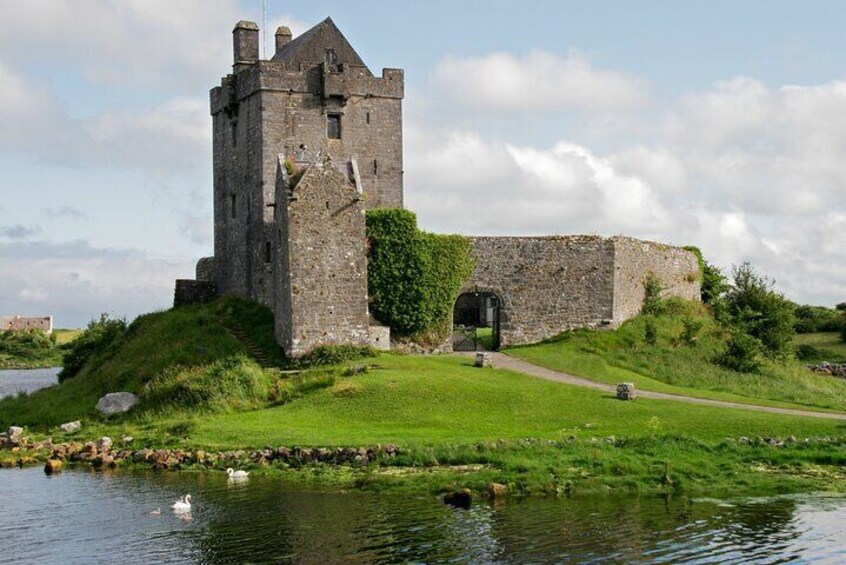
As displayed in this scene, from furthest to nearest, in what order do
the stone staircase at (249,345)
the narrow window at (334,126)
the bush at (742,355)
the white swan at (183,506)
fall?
the narrow window at (334,126) < the bush at (742,355) < the stone staircase at (249,345) < the white swan at (183,506)

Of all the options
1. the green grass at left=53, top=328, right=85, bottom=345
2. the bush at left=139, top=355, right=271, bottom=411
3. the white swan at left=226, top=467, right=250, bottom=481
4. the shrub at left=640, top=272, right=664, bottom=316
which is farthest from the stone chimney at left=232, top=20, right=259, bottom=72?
the green grass at left=53, top=328, right=85, bottom=345

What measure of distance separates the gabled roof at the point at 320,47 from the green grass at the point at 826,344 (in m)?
29.1

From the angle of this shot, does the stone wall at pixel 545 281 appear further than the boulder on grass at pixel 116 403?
Yes

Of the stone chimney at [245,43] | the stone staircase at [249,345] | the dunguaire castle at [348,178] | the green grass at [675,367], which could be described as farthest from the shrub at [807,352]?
the stone chimney at [245,43]

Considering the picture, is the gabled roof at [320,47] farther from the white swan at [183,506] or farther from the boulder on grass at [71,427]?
the white swan at [183,506]

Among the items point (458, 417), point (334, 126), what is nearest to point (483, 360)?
point (458, 417)

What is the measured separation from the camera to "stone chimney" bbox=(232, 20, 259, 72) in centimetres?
5228

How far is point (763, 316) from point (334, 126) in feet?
69.3

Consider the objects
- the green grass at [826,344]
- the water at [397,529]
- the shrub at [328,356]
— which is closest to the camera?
the water at [397,529]

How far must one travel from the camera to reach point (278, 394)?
3862cm

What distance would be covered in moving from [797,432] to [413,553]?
15365 mm

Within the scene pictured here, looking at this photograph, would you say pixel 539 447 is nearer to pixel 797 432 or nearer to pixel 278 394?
pixel 797 432

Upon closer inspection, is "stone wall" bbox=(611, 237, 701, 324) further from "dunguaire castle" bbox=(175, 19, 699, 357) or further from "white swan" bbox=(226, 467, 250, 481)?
"white swan" bbox=(226, 467, 250, 481)

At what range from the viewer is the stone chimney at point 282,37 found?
5503 centimetres
